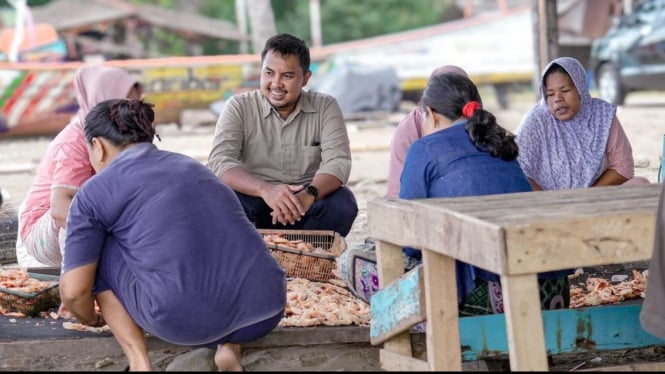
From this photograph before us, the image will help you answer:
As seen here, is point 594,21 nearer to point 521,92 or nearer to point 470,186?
point 521,92

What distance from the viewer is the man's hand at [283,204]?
5.74m

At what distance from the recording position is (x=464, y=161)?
4031 millimetres

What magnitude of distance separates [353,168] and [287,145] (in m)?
5.57

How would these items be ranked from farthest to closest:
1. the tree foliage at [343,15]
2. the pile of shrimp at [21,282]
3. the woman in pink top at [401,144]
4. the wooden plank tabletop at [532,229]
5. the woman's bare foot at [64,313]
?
the tree foliage at [343,15] → the woman in pink top at [401,144] → the pile of shrimp at [21,282] → the woman's bare foot at [64,313] → the wooden plank tabletop at [532,229]

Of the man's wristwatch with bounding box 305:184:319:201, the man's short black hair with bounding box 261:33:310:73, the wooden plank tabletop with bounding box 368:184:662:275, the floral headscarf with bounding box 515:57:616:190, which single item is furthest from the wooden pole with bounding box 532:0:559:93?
the wooden plank tabletop with bounding box 368:184:662:275

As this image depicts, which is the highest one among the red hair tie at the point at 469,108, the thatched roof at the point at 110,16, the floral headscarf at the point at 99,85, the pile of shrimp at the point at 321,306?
the thatched roof at the point at 110,16

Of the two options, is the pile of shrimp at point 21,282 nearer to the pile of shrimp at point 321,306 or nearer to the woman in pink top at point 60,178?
the woman in pink top at point 60,178

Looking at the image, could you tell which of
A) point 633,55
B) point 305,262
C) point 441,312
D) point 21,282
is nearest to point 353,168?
point 305,262

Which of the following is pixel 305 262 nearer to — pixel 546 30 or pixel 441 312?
pixel 441 312

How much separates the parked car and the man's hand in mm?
11085

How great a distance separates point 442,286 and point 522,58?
1838 centimetres

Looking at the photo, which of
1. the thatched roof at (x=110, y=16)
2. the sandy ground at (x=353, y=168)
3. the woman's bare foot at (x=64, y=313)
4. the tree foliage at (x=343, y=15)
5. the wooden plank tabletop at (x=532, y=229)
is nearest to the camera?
the wooden plank tabletop at (x=532, y=229)

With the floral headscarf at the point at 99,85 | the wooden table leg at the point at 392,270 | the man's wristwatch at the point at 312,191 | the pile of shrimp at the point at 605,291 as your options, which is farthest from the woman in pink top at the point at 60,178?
the pile of shrimp at the point at 605,291

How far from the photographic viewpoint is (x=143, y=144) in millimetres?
3971
